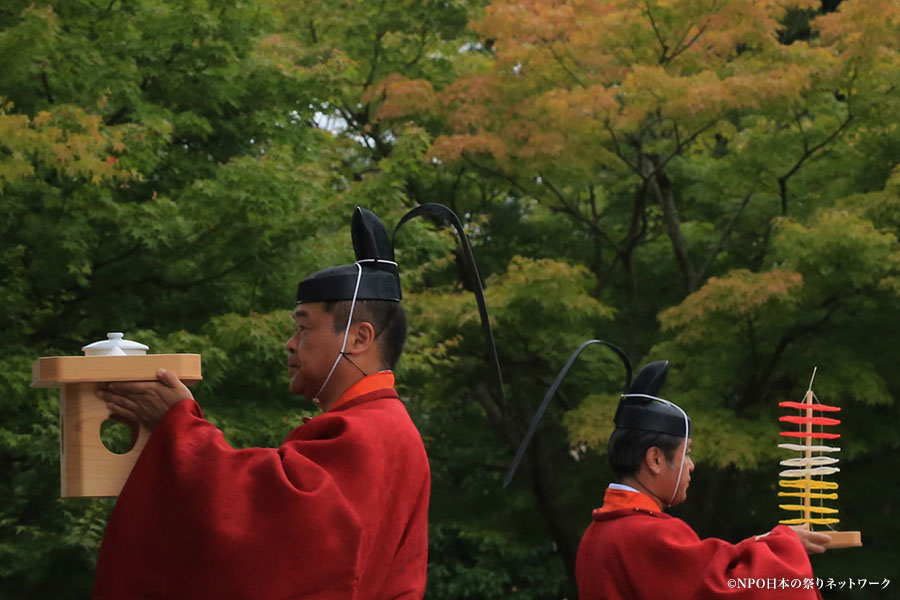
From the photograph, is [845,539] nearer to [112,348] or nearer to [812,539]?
[812,539]

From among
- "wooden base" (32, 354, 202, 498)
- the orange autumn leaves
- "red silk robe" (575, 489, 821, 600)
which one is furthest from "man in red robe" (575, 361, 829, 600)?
the orange autumn leaves

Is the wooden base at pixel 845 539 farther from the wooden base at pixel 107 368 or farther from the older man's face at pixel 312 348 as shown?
the wooden base at pixel 107 368

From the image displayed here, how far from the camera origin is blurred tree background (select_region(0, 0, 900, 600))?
24.8 ft

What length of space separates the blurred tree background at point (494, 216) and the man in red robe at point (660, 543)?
103 cm

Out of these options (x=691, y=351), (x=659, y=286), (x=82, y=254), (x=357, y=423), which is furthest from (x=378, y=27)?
(x=357, y=423)

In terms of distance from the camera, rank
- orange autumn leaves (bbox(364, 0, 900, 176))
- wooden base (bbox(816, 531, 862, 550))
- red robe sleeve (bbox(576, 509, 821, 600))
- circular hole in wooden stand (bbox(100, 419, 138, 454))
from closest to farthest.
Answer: wooden base (bbox(816, 531, 862, 550)) → red robe sleeve (bbox(576, 509, 821, 600)) → circular hole in wooden stand (bbox(100, 419, 138, 454)) → orange autumn leaves (bbox(364, 0, 900, 176))

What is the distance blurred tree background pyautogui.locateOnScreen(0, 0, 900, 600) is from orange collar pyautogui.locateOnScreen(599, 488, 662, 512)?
106cm

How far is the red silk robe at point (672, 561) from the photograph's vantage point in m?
3.61

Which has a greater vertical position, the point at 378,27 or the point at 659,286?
the point at 378,27

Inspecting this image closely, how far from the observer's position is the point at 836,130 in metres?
10.7

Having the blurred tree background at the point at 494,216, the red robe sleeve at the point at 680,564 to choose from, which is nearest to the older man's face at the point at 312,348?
the red robe sleeve at the point at 680,564

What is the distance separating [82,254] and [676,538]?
5.11 metres

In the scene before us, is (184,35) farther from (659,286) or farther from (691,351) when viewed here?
(659,286)

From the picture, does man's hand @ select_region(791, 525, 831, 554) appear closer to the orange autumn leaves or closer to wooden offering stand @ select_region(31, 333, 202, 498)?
wooden offering stand @ select_region(31, 333, 202, 498)
